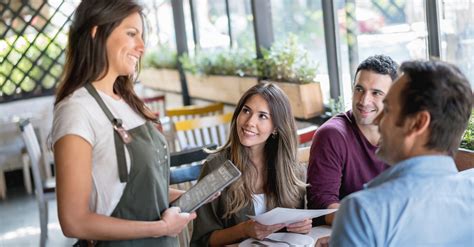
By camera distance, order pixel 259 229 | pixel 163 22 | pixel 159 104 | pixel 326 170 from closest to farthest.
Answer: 1. pixel 259 229
2. pixel 326 170
3. pixel 159 104
4. pixel 163 22

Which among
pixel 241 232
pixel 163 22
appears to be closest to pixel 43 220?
pixel 241 232

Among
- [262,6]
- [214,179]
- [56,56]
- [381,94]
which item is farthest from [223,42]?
[214,179]

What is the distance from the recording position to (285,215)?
1981mm

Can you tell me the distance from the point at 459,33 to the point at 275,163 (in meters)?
1.40

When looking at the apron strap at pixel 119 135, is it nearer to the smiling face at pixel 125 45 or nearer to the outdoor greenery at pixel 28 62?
the smiling face at pixel 125 45

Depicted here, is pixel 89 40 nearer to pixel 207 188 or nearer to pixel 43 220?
pixel 207 188

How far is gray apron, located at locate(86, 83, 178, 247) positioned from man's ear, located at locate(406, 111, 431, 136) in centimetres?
69

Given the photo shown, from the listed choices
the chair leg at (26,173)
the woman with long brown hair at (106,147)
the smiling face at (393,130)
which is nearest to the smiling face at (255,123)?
the woman with long brown hair at (106,147)

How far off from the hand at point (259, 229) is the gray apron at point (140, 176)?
1.63 feet

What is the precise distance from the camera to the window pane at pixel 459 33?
10.7 ft

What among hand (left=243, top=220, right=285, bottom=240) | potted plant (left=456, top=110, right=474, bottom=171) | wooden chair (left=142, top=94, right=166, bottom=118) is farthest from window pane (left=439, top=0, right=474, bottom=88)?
wooden chair (left=142, top=94, right=166, bottom=118)

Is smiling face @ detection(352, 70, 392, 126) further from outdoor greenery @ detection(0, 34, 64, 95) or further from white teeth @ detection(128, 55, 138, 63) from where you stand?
outdoor greenery @ detection(0, 34, 64, 95)

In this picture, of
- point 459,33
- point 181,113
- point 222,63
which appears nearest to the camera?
point 459,33

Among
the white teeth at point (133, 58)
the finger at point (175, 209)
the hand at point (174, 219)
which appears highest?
the white teeth at point (133, 58)
